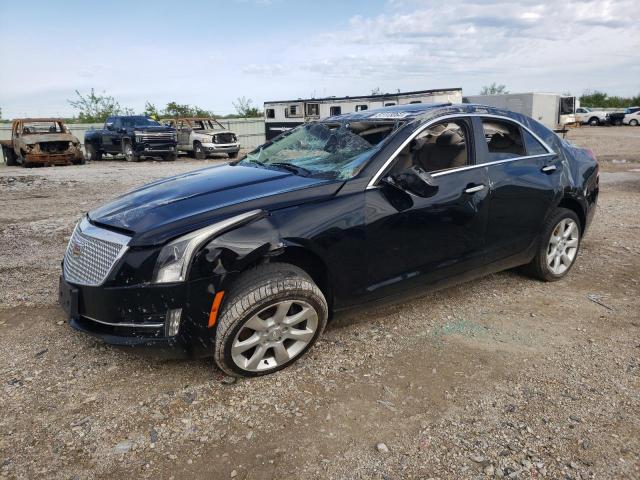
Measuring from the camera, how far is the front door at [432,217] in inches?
133

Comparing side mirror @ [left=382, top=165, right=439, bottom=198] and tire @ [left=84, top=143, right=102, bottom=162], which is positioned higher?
side mirror @ [left=382, top=165, right=439, bottom=198]

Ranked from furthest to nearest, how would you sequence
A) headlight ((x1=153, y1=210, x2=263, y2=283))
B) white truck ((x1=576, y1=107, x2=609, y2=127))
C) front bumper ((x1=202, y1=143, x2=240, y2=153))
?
white truck ((x1=576, y1=107, x2=609, y2=127)), front bumper ((x1=202, y1=143, x2=240, y2=153)), headlight ((x1=153, y1=210, x2=263, y2=283))

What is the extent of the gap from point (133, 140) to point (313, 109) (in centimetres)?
838

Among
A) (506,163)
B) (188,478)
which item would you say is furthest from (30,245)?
(506,163)

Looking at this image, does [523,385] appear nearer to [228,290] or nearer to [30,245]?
[228,290]

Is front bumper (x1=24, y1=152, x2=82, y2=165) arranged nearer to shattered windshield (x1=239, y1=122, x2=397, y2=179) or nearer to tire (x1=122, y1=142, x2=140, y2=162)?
tire (x1=122, y1=142, x2=140, y2=162)

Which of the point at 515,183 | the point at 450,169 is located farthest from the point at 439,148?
the point at 515,183

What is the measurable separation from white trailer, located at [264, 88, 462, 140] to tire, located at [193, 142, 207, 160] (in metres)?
3.67

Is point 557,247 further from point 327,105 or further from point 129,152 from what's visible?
point 327,105

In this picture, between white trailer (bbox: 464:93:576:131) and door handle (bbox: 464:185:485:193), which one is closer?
door handle (bbox: 464:185:485:193)

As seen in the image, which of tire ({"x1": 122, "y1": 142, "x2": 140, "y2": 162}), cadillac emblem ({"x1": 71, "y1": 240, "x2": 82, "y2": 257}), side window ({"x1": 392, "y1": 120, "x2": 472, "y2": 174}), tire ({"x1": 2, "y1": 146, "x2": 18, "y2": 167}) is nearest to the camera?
cadillac emblem ({"x1": 71, "y1": 240, "x2": 82, "y2": 257})

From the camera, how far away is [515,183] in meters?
4.07

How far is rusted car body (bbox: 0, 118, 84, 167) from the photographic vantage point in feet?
55.1

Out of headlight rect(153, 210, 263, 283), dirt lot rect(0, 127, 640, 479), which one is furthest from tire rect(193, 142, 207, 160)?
headlight rect(153, 210, 263, 283)
